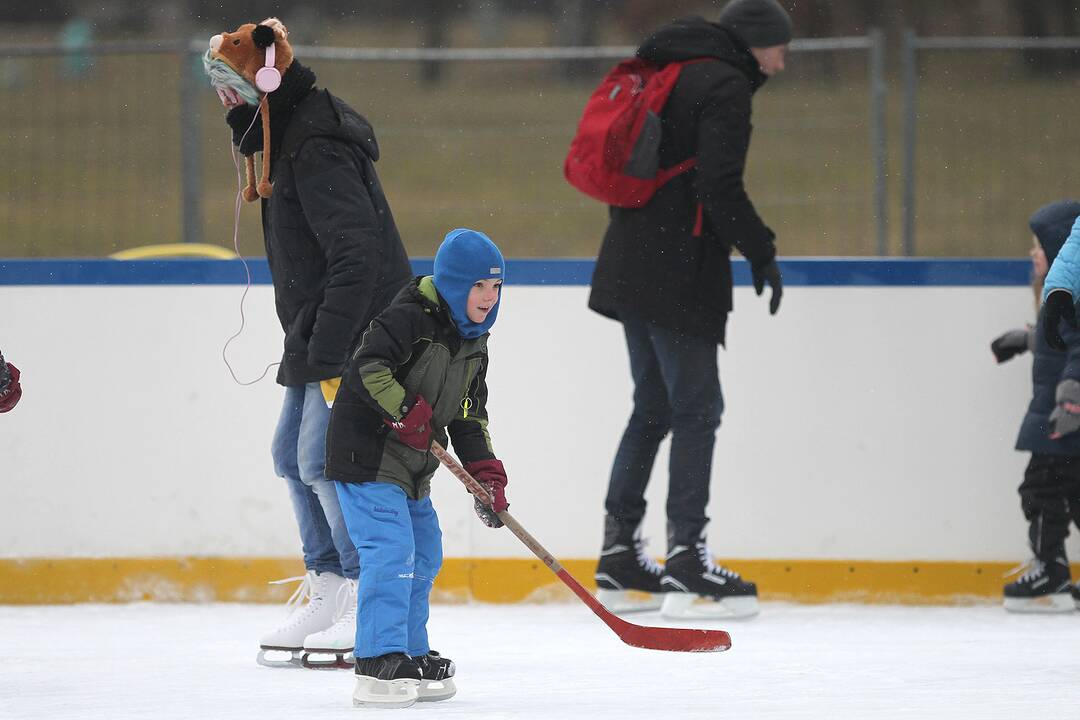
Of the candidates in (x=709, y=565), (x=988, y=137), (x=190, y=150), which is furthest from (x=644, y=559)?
(x=988, y=137)

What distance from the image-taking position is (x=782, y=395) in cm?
454

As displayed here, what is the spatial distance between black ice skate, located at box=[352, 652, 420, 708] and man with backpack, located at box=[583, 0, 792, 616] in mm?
1176

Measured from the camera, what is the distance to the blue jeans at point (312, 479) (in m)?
3.54

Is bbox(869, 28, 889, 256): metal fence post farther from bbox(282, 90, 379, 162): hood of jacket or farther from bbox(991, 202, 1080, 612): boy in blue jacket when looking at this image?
bbox(282, 90, 379, 162): hood of jacket

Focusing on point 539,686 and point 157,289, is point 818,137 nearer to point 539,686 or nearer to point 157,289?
point 157,289

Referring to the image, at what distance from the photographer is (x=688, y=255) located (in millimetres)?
4188

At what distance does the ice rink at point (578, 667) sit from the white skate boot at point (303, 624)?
5 cm

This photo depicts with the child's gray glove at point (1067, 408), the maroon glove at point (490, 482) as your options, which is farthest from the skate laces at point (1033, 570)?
the maroon glove at point (490, 482)

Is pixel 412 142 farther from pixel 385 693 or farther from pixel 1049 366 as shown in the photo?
pixel 385 693

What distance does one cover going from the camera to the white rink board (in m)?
4.52

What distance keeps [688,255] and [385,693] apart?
4.80 ft

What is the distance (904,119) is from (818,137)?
970mm

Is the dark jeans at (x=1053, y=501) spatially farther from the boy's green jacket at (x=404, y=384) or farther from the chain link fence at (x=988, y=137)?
the boy's green jacket at (x=404, y=384)

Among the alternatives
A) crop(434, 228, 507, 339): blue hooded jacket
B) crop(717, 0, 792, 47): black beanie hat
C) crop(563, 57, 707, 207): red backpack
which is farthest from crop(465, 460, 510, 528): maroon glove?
crop(717, 0, 792, 47): black beanie hat
